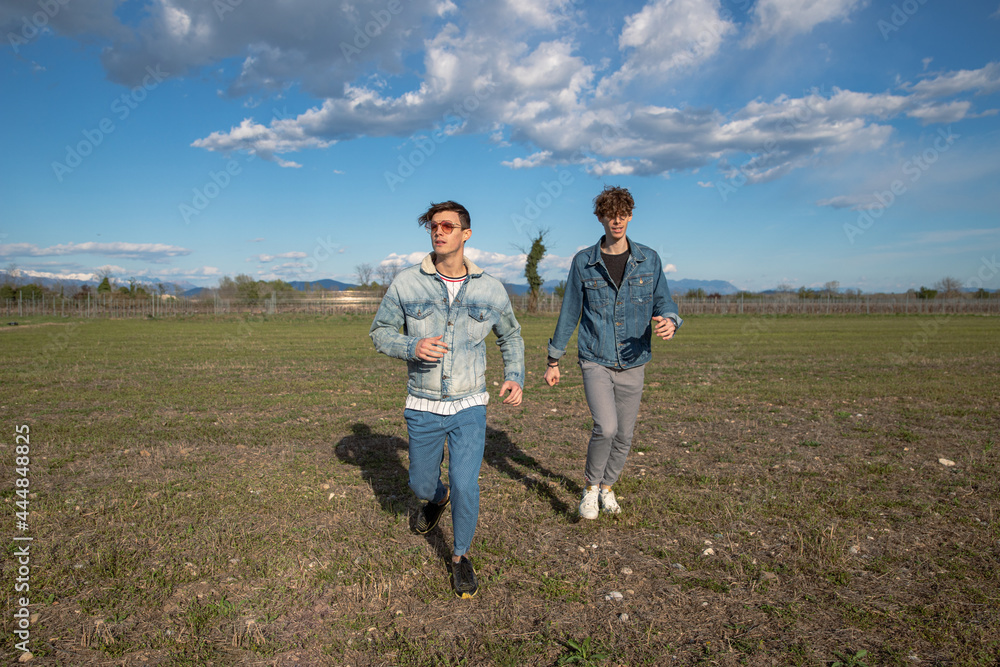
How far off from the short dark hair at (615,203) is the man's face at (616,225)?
2 centimetres

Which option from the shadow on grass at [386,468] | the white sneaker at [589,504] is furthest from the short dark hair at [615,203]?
the shadow on grass at [386,468]

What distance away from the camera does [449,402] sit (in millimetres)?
3543

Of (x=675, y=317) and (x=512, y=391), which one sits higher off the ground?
(x=675, y=317)

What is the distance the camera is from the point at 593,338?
14.8 feet

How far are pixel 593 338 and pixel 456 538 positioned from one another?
1887 mm

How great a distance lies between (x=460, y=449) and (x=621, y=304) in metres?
1.78

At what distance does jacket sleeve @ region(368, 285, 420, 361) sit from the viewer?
3477 millimetres

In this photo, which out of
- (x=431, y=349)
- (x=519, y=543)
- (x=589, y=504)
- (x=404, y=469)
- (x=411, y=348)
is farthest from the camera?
(x=404, y=469)

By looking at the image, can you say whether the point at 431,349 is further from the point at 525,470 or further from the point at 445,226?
the point at 525,470

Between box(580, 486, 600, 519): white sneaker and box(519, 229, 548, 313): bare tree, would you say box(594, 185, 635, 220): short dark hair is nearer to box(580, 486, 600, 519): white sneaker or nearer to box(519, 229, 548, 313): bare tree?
box(580, 486, 600, 519): white sneaker

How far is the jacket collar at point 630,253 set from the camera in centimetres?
440

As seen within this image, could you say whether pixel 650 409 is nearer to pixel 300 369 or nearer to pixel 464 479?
pixel 464 479

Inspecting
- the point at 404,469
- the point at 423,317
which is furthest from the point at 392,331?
the point at 404,469

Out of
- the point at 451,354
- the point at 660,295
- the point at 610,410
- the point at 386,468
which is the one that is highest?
the point at 660,295
